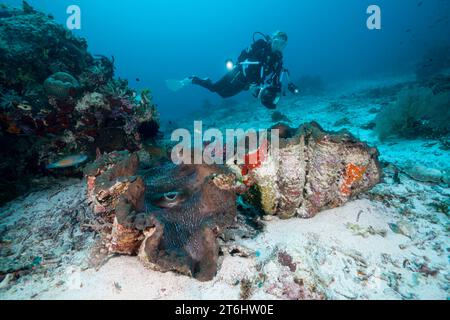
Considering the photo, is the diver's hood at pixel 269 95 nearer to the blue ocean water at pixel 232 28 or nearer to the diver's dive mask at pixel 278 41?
the diver's dive mask at pixel 278 41

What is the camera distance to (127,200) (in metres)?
2.23

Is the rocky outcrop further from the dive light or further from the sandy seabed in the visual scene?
the dive light

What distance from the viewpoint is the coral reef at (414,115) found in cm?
716

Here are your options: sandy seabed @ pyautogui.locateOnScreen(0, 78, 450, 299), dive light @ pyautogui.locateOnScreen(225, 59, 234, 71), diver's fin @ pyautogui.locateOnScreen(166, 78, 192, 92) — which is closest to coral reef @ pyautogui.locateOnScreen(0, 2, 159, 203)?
sandy seabed @ pyautogui.locateOnScreen(0, 78, 450, 299)

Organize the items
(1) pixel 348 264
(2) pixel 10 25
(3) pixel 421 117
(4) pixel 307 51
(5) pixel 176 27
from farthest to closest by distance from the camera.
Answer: (5) pixel 176 27 < (4) pixel 307 51 < (3) pixel 421 117 < (2) pixel 10 25 < (1) pixel 348 264

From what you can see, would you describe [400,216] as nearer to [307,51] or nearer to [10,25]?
[10,25]

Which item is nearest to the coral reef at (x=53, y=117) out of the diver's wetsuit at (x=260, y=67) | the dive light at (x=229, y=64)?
the diver's wetsuit at (x=260, y=67)

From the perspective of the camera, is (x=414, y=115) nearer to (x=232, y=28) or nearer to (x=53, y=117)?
(x=53, y=117)

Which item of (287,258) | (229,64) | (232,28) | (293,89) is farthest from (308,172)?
(232,28)

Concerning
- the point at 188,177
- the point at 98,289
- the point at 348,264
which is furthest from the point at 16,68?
the point at 348,264

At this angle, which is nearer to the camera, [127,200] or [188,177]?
[127,200]

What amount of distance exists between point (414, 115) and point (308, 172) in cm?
642

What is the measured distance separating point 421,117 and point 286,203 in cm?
713

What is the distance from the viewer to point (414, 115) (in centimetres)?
734
